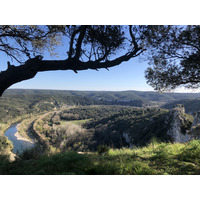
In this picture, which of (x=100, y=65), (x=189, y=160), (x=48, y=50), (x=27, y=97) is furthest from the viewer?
(x=27, y=97)

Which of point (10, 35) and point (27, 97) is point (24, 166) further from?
point (27, 97)

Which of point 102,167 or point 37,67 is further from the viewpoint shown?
point 37,67

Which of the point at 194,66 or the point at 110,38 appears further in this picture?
the point at 110,38

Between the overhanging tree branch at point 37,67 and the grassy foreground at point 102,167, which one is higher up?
the overhanging tree branch at point 37,67

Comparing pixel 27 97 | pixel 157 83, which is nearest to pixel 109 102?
pixel 27 97

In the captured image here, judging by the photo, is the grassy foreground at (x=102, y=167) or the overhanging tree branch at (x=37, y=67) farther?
the overhanging tree branch at (x=37, y=67)

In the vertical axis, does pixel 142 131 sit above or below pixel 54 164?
below

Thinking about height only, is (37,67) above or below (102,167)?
above

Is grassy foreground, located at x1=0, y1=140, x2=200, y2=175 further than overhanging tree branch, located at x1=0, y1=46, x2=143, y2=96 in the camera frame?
No

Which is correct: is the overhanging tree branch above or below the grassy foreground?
above

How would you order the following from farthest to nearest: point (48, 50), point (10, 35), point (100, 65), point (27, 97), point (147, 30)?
point (27, 97) → point (48, 50) → point (147, 30) → point (10, 35) → point (100, 65)

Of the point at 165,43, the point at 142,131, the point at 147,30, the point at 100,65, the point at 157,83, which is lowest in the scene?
the point at 142,131
